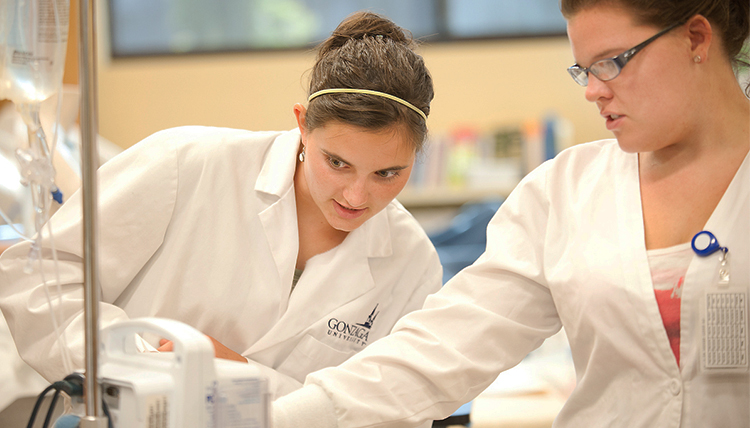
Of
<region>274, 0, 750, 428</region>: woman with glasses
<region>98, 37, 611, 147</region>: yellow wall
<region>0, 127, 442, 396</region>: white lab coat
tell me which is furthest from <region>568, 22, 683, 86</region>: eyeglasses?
<region>98, 37, 611, 147</region>: yellow wall

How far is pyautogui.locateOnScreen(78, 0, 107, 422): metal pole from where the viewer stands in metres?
0.71

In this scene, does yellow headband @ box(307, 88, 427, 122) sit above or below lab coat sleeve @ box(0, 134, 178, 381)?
above

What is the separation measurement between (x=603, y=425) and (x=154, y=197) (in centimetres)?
93

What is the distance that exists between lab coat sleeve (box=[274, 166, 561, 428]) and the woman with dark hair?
0.24 meters

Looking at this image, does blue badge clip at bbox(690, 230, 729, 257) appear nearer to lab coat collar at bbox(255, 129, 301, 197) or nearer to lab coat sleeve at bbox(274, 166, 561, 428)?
lab coat sleeve at bbox(274, 166, 561, 428)

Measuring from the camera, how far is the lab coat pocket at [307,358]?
4.49 feet

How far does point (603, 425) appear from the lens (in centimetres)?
105

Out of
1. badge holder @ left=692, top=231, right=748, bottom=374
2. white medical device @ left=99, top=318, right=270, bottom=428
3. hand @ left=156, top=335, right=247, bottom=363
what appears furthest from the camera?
hand @ left=156, top=335, right=247, bottom=363

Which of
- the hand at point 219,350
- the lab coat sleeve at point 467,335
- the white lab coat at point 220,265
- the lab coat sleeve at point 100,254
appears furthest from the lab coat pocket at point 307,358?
the lab coat sleeve at point 100,254

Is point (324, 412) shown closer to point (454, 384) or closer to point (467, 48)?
point (454, 384)

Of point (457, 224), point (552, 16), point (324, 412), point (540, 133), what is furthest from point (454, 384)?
point (552, 16)

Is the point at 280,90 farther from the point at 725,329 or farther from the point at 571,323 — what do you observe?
the point at 725,329

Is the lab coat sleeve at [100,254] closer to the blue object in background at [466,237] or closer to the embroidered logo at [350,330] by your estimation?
the embroidered logo at [350,330]

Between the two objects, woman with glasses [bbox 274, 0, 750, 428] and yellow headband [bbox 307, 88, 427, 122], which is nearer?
woman with glasses [bbox 274, 0, 750, 428]
